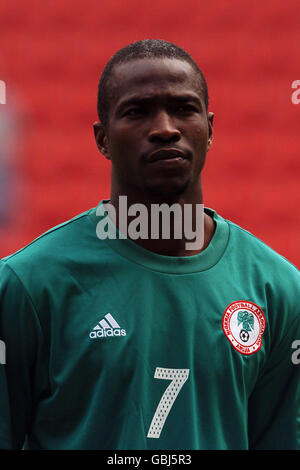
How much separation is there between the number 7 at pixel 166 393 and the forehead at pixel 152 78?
0.59 m

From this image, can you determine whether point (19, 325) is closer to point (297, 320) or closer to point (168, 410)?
point (168, 410)

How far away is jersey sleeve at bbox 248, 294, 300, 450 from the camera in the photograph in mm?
1963

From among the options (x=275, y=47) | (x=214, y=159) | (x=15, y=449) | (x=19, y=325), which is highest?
(x=275, y=47)

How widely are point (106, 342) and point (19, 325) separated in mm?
191

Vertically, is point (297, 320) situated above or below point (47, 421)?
above

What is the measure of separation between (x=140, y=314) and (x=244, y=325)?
24 centimetres

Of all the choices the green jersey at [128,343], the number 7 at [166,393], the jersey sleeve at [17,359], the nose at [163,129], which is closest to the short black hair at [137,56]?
the nose at [163,129]

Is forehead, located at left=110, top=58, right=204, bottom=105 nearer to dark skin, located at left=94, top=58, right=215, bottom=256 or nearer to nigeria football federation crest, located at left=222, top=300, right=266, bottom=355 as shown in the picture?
dark skin, located at left=94, top=58, right=215, bottom=256

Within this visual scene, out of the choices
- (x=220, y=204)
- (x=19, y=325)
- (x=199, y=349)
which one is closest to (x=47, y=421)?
Answer: (x=19, y=325)

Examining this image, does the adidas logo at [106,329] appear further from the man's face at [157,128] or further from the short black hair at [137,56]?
the short black hair at [137,56]

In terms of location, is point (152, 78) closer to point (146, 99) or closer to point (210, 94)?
point (146, 99)

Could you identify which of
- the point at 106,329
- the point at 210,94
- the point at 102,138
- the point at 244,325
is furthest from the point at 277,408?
the point at 210,94

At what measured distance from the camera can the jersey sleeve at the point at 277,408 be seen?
196 centimetres

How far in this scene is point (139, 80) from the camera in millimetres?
1810
